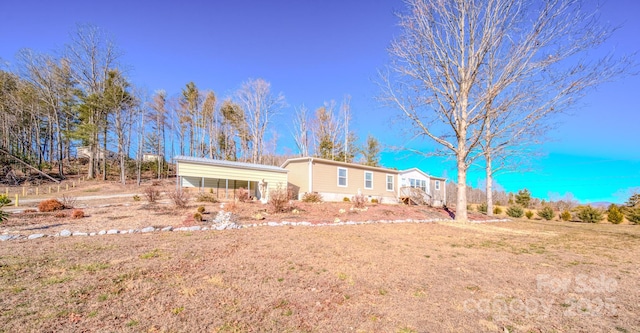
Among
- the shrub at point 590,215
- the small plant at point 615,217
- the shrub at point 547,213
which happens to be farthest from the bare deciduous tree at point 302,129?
the small plant at point 615,217

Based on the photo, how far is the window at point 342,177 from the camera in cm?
1839

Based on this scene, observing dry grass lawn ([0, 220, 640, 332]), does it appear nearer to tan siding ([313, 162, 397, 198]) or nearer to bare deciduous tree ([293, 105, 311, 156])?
tan siding ([313, 162, 397, 198])

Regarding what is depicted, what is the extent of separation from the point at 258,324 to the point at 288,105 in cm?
2677

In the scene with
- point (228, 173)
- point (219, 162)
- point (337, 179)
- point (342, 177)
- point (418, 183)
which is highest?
point (219, 162)

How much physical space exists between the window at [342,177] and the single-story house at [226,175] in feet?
11.8

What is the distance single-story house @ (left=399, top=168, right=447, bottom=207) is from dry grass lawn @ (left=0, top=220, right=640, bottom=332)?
1570 centimetres

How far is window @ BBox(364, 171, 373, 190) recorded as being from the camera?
19.9 meters

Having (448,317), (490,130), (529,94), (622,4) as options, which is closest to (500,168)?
(490,130)

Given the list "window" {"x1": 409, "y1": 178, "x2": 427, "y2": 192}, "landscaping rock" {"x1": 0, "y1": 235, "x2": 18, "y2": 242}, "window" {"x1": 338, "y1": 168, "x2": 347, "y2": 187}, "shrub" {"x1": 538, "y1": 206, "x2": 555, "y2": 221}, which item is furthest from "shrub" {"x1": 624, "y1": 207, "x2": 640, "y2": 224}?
"landscaping rock" {"x1": 0, "y1": 235, "x2": 18, "y2": 242}

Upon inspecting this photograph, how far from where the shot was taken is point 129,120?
80.8 feet

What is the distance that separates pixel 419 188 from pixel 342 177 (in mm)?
7208

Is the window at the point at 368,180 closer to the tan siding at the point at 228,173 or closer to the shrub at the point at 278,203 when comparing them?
the tan siding at the point at 228,173

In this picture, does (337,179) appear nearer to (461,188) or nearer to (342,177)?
(342,177)

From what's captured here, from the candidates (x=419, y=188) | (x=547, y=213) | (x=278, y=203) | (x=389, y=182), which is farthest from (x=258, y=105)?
(x=547, y=213)
